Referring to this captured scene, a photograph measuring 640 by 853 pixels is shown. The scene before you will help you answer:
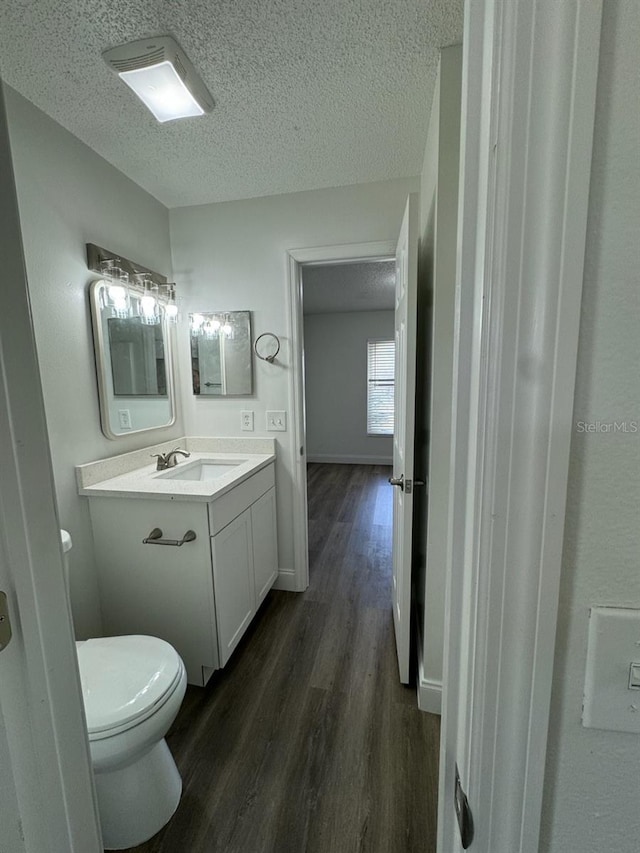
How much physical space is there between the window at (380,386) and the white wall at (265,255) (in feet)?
10.7

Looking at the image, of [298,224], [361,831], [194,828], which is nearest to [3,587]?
[194,828]

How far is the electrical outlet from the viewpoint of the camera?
7.25ft

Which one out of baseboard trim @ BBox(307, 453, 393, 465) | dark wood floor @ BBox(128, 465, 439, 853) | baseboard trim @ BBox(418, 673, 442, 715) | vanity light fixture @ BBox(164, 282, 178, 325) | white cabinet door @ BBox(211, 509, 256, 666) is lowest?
dark wood floor @ BBox(128, 465, 439, 853)

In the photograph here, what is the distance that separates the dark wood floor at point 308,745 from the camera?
109cm

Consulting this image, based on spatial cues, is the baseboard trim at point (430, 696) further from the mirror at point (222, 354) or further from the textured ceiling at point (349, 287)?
the textured ceiling at point (349, 287)

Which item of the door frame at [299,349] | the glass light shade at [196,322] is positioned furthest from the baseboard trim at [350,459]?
the glass light shade at [196,322]

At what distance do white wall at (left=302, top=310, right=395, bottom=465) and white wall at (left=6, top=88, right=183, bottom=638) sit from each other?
12.2ft

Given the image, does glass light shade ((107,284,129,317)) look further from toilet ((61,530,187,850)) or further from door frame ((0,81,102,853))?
door frame ((0,81,102,853))

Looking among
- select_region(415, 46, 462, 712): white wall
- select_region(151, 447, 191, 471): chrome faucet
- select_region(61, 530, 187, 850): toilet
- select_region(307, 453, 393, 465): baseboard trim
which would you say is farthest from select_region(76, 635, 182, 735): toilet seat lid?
select_region(307, 453, 393, 465): baseboard trim

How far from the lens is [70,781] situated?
581 mm

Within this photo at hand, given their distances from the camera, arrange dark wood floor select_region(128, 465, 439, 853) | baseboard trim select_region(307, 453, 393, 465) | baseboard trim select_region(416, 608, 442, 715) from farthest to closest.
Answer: baseboard trim select_region(307, 453, 393, 465) → baseboard trim select_region(416, 608, 442, 715) → dark wood floor select_region(128, 465, 439, 853)

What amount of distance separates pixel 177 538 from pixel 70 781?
3.21 ft

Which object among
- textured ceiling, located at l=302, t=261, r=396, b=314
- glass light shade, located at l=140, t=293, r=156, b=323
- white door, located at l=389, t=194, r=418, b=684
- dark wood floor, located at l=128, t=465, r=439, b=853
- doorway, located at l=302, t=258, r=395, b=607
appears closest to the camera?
dark wood floor, located at l=128, t=465, r=439, b=853

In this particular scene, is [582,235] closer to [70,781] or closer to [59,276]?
[70,781]
